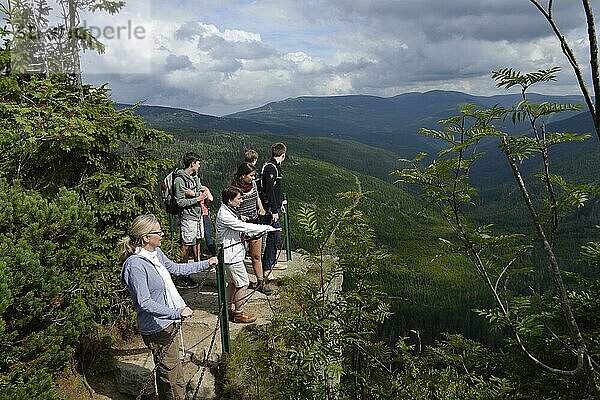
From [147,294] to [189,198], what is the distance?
300 centimetres

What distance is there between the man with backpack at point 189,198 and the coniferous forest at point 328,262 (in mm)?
392

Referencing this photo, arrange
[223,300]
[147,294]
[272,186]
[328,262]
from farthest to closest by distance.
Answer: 1. [272,186]
2. [223,300]
3. [328,262]
4. [147,294]

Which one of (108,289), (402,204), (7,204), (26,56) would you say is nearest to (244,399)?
(108,289)

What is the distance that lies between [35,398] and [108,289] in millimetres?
2103

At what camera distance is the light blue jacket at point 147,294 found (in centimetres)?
429

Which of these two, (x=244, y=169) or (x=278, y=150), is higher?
(x=278, y=150)

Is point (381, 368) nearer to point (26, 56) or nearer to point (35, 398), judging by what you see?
point (35, 398)

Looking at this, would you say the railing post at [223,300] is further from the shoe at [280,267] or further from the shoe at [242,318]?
the shoe at [280,267]

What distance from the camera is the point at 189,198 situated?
7.17 metres

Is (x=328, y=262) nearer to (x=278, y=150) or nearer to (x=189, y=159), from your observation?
(x=278, y=150)

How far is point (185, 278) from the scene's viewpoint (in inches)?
324

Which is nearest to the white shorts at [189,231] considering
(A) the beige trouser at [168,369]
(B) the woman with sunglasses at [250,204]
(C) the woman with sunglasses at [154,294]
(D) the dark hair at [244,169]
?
(B) the woman with sunglasses at [250,204]

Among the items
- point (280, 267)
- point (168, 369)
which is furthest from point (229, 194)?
point (280, 267)

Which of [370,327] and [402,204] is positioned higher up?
[370,327]
